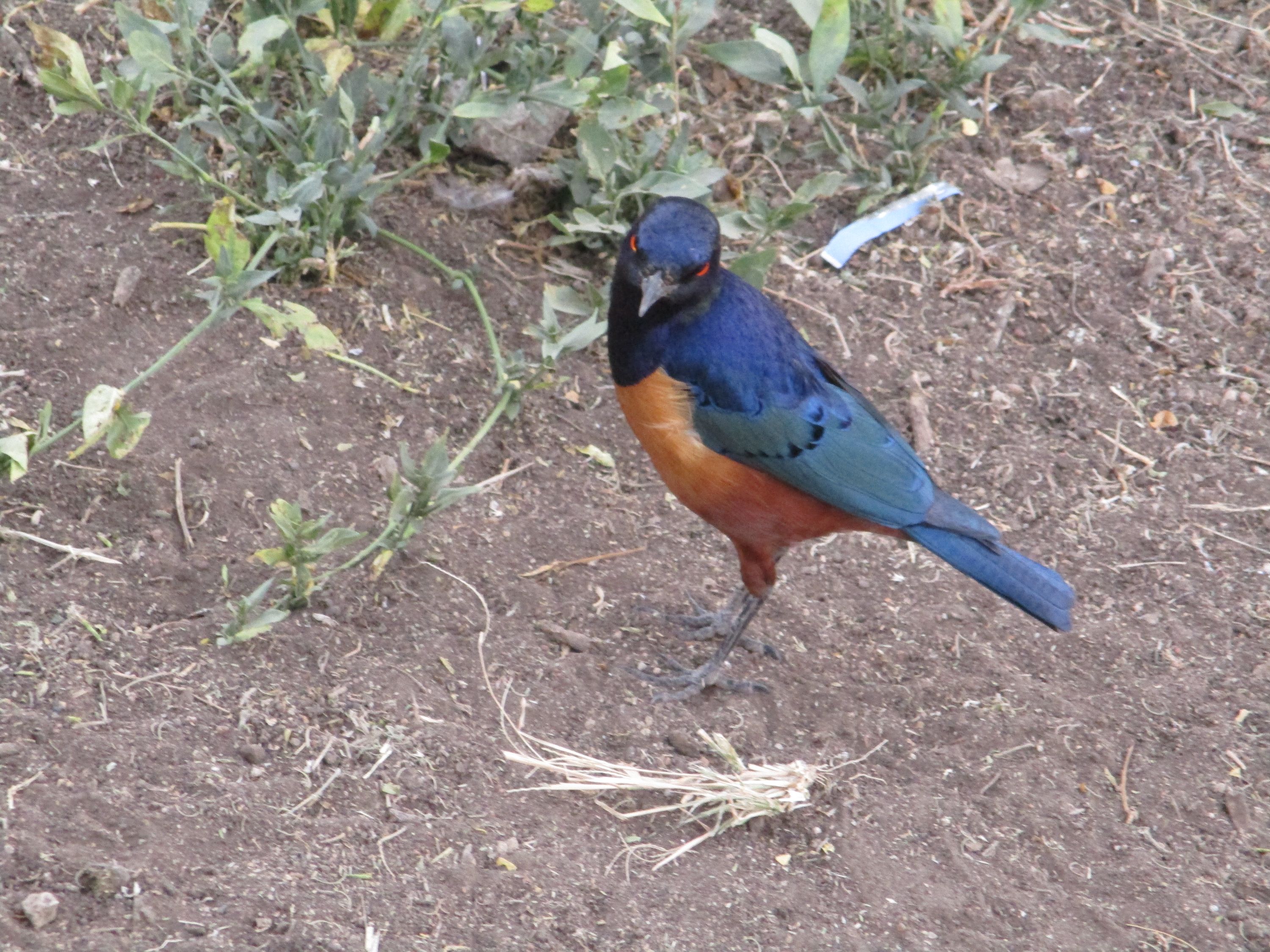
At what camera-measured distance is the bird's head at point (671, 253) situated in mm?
4090

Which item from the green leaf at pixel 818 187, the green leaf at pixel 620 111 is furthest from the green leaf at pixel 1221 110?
the green leaf at pixel 620 111

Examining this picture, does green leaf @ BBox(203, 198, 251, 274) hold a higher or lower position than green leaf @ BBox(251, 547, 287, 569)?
higher

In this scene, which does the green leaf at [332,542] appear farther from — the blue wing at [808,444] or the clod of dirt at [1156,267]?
the clod of dirt at [1156,267]

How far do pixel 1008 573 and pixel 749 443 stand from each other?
93 centimetres

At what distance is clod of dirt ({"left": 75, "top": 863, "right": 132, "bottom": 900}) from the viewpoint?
3.02 m

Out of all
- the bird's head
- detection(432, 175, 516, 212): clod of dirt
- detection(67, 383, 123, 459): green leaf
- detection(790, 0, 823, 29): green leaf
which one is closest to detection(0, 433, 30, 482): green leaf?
detection(67, 383, 123, 459): green leaf

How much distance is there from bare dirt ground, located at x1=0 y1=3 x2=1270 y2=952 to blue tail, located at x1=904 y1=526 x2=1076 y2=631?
37 cm

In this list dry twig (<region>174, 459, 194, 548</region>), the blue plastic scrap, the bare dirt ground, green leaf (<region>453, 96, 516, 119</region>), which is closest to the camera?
the bare dirt ground

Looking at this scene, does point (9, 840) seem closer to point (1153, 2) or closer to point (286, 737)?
point (286, 737)

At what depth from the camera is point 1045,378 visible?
577 centimetres

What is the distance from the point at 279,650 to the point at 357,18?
277cm

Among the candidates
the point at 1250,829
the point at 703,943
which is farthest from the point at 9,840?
the point at 1250,829

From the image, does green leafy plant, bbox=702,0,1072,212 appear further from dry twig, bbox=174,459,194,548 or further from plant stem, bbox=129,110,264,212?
dry twig, bbox=174,459,194,548

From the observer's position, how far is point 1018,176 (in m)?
6.42
